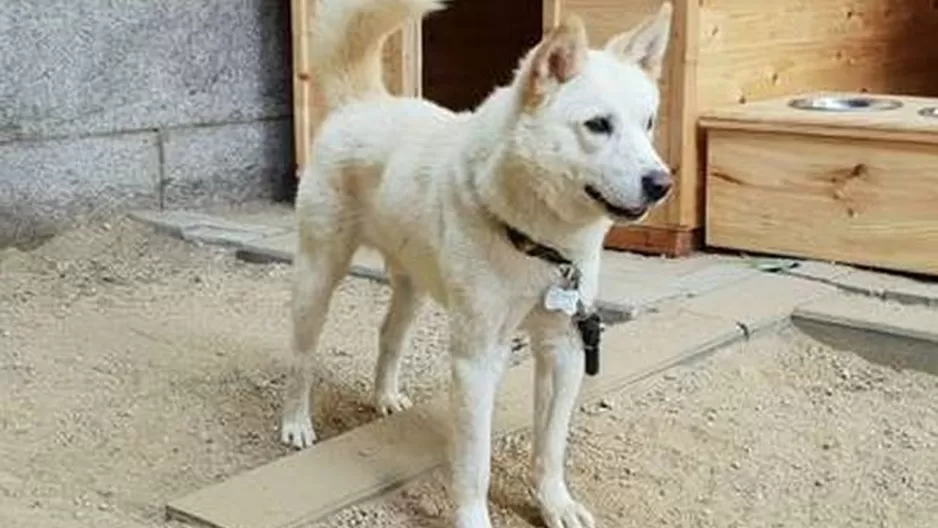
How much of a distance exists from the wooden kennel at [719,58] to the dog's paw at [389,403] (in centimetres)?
134

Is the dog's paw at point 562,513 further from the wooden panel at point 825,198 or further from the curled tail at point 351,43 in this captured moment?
the wooden panel at point 825,198

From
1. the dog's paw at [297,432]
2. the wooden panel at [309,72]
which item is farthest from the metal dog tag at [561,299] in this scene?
the wooden panel at [309,72]

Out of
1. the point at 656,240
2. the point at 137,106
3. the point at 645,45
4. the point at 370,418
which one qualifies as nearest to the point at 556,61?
the point at 645,45

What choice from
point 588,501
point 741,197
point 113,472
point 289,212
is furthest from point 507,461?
point 289,212

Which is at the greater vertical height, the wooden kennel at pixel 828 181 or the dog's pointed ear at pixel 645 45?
the dog's pointed ear at pixel 645 45

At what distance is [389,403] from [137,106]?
208cm

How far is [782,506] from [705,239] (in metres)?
1.66

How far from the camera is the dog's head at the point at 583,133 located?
2.05m

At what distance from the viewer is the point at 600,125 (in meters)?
2.09

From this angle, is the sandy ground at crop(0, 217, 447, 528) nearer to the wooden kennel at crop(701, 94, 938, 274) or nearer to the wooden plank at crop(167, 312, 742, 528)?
the wooden plank at crop(167, 312, 742, 528)

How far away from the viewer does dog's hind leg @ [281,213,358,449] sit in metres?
2.67

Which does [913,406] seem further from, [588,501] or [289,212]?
[289,212]

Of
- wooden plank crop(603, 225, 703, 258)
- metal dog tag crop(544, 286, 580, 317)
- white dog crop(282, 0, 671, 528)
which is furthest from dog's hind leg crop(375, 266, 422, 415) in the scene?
wooden plank crop(603, 225, 703, 258)

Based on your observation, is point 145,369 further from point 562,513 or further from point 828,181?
point 828,181
